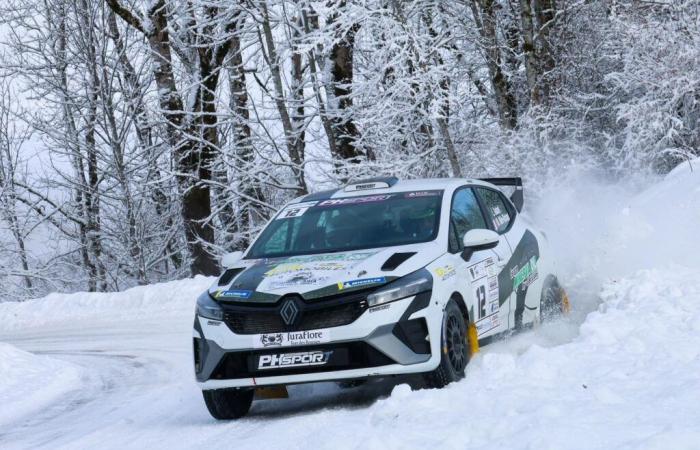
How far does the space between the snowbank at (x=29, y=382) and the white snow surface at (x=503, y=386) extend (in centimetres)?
2

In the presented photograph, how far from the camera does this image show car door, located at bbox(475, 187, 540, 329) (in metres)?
8.62

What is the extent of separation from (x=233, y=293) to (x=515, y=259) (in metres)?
2.81

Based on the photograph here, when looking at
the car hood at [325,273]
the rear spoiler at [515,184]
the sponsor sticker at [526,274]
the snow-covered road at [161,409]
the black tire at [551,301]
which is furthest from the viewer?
the rear spoiler at [515,184]

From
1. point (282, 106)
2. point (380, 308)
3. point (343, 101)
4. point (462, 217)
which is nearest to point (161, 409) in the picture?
point (380, 308)

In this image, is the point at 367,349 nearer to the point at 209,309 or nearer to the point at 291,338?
the point at 291,338

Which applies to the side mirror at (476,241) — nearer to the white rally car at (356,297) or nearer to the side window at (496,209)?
the white rally car at (356,297)

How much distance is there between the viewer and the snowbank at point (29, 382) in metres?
9.36

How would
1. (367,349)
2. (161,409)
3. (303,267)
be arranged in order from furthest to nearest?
(161,409)
(303,267)
(367,349)

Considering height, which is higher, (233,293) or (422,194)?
(422,194)

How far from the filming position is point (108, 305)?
17.9 m

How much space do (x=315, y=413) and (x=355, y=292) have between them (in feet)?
2.77

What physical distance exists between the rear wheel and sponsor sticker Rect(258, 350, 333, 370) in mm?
3357

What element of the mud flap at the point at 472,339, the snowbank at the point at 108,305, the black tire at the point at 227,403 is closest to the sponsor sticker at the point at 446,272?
the mud flap at the point at 472,339

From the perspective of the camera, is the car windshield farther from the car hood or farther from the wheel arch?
the wheel arch
